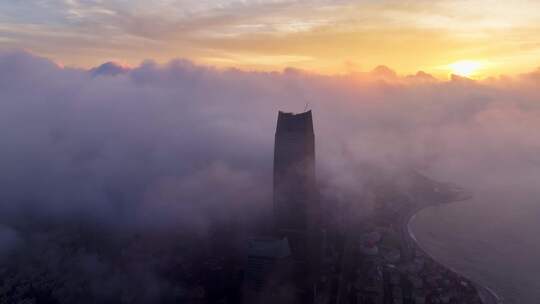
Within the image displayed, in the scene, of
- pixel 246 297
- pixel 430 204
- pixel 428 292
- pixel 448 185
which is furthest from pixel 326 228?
pixel 448 185

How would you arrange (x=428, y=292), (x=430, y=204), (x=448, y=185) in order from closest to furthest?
(x=428, y=292), (x=430, y=204), (x=448, y=185)

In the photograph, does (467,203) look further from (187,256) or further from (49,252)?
(49,252)

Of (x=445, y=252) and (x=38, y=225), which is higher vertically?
(x=38, y=225)

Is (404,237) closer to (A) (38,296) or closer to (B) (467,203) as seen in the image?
(B) (467,203)

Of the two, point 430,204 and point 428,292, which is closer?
point 428,292

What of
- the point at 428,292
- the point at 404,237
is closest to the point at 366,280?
the point at 428,292

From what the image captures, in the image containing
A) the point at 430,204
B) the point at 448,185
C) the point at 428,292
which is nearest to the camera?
the point at 428,292
